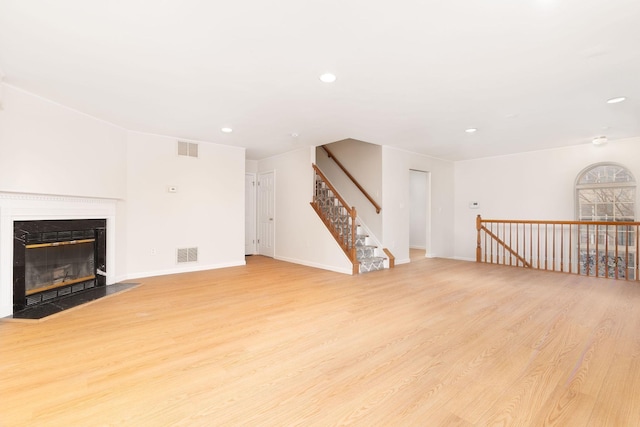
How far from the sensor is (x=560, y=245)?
6.32m

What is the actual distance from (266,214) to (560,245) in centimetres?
664

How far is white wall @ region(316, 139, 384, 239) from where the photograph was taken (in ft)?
20.2

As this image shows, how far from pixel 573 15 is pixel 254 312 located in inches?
147

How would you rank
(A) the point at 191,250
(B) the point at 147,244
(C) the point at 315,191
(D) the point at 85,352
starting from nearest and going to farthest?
(D) the point at 85,352, (B) the point at 147,244, (A) the point at 191,250, (C) the point at 315,191

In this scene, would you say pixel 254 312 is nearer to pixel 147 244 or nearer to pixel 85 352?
pixel 85 352

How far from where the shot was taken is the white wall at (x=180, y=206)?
16.4ft

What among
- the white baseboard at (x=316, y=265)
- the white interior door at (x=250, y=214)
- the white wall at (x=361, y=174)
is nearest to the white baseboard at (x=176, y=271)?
the white baseboard at (x=316, y=265)

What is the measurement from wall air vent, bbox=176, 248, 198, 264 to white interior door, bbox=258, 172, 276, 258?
6.62 ft

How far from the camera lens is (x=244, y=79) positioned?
3033 mm

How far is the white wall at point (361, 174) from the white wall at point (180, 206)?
2.29 m

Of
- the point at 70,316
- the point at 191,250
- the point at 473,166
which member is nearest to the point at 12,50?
the point at 70,316

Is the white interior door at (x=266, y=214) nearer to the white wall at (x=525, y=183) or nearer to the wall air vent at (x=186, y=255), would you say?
the wall air vent at (x=186, y=255)

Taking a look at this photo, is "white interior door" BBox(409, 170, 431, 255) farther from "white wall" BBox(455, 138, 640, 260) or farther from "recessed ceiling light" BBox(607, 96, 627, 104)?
"recessed ceiling light" BBox(607, 96, 627, 104)

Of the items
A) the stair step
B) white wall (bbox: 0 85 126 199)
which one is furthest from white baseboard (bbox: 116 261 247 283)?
the stair step
